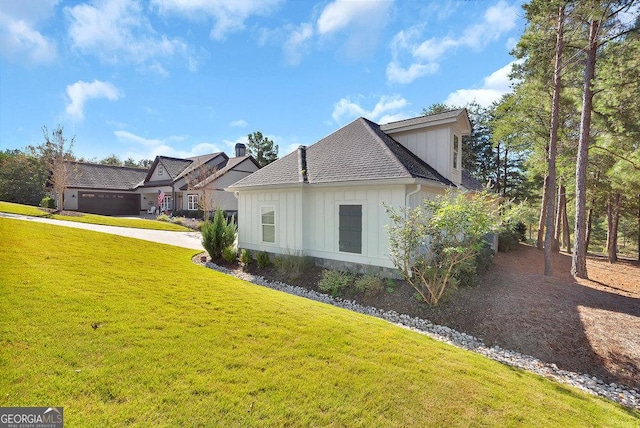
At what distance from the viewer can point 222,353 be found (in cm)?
378

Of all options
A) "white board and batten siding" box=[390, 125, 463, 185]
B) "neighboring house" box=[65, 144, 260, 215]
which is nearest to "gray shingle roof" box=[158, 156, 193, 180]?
"neighboring house" box=[65, 144, 260, 215]

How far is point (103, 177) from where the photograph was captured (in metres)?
29.9

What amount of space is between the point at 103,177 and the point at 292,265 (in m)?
30.3

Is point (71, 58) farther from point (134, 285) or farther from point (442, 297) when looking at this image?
point (442, 297)

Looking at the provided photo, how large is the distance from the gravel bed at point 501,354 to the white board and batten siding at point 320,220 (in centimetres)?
177

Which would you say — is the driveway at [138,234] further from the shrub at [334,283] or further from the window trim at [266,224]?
the shrub at [334,283]

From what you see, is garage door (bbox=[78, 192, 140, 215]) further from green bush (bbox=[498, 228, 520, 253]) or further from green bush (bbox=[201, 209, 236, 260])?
green bush (bbox=[498, 228, 520, 253])

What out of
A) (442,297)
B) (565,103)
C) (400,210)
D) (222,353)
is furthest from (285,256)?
(565,103)

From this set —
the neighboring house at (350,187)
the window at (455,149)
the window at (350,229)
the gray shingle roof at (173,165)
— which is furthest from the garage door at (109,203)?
the window at (455,149)

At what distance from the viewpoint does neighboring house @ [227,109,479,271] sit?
352 inches

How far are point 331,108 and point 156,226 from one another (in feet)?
48.3

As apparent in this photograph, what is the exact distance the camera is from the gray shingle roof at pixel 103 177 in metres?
27.3

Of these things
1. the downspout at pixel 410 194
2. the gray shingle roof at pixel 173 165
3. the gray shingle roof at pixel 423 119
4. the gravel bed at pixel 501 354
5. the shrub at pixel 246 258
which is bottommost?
the gravel bed at pixel 501 354

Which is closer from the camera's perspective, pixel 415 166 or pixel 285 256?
pixel 415 166
